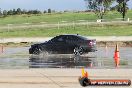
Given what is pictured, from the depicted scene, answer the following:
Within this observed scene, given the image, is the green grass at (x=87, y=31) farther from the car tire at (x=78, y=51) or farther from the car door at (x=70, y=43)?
the car tire at (x=78, y=51)

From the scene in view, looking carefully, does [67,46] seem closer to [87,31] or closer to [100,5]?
[87,31]

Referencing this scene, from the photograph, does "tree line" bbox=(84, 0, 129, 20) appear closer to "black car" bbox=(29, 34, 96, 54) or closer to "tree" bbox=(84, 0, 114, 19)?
"tree" bbox=(84, 0, 114, 19)

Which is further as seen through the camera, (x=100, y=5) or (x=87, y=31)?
(x=100, y=5)

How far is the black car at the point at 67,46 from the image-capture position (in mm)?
31016

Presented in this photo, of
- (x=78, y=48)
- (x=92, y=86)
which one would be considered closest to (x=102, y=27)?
(x=78, y=48)

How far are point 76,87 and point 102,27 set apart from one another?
1682 inches

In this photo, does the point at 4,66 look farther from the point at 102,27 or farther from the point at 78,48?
the point at 102,27

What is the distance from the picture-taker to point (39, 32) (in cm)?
5600

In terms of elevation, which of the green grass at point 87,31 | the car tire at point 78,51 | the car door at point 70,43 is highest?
the car door at point 70,43

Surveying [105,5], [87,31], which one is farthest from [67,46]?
[105,5]

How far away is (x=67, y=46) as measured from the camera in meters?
31.8

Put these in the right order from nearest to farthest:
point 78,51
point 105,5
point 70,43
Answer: point 78,51
point 70,43
point 105,5

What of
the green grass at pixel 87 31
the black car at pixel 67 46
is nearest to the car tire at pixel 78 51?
the black car at pixel 67 46

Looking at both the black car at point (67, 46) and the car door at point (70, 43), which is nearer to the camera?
the black car at point (67, 46)
